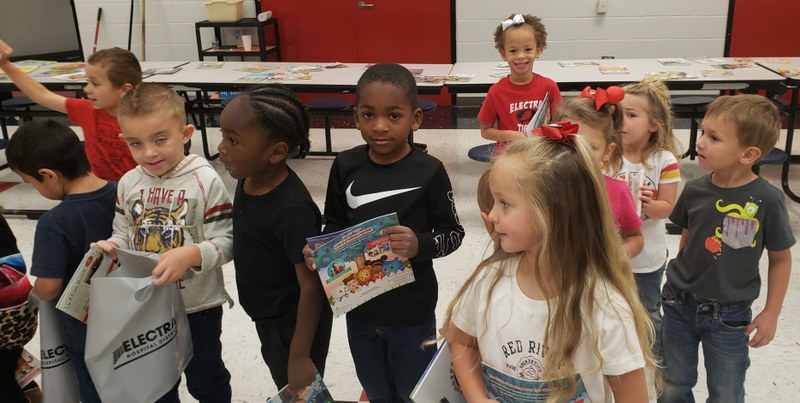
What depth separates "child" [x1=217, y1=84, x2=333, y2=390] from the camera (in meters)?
1.57

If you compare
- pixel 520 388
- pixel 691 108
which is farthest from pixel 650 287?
pixel 691 108

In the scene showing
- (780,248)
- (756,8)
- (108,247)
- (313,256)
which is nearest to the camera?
(313,256)

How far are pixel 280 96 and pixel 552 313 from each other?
867 mm

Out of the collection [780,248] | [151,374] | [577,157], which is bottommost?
[151,374]

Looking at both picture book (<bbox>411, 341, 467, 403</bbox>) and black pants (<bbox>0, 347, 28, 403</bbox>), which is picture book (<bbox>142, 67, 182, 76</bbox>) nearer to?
black pants (<bbox>0, 347, 28, 403</bbox>)

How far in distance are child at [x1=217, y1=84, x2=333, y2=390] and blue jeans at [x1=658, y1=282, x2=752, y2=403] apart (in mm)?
1005

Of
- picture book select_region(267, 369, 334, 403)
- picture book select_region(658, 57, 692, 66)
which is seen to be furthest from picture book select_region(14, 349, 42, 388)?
picture book select_region(658, 57, 692, 66)

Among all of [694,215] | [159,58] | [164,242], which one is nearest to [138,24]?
[159,58]

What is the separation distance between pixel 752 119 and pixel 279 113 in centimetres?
122

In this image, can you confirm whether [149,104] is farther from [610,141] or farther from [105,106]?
[610,141]

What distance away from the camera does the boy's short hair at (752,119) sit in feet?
5.63

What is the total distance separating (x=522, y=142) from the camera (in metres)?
1.21

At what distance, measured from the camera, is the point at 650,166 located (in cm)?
207

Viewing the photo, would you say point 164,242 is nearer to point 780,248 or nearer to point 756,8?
point 780,248
